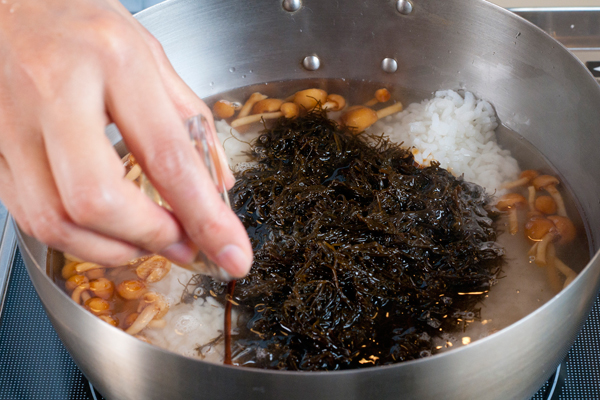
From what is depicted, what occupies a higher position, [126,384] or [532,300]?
[126,384]

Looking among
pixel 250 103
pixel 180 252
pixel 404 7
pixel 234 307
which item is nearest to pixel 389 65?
pixel 404 7

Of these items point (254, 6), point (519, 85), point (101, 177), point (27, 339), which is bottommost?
point (27, 339)

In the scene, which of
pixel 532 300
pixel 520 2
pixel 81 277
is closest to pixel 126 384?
pixel 81 277

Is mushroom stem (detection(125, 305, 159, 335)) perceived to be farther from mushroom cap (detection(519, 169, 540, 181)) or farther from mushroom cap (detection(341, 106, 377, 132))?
mushroom cap (detection(519, 169, 540, 181))

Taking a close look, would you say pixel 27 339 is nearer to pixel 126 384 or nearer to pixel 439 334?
pixel 126 384

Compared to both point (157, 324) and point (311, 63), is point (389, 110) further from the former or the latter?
point (157, 324)
